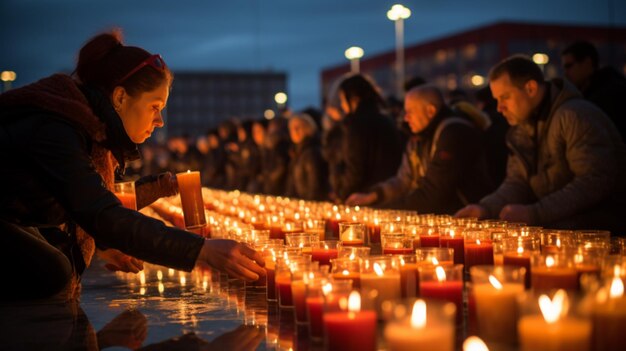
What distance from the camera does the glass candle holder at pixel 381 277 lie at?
3123 mm

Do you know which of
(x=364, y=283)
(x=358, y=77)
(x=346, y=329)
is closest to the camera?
(x=346, y=329)

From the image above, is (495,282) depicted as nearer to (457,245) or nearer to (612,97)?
(457,245)

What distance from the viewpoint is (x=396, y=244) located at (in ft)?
13.0

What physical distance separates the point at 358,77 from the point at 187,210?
5.56m

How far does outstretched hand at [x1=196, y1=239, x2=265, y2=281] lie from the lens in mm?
3473

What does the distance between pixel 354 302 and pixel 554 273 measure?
964mm

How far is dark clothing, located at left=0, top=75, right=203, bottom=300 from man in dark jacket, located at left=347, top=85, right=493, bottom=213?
435cm

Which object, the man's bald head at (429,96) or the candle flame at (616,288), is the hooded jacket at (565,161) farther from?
the candle flame at (616,288)

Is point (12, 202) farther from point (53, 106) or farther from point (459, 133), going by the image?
point (459, 133)

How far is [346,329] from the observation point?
2.45 metres

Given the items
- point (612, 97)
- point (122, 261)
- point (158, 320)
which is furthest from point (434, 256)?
point (612, 97)

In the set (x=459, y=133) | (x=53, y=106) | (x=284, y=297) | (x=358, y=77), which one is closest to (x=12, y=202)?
(x=53, y=106)

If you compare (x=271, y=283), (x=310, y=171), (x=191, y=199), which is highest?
(x=310, y=171)

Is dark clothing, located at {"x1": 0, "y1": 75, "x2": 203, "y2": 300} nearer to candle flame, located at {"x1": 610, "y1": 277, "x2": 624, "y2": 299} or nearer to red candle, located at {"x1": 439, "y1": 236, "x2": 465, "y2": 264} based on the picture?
red candle, located at {"x1": 439, "y1": 236, "x2": 465, "y2": 264}
